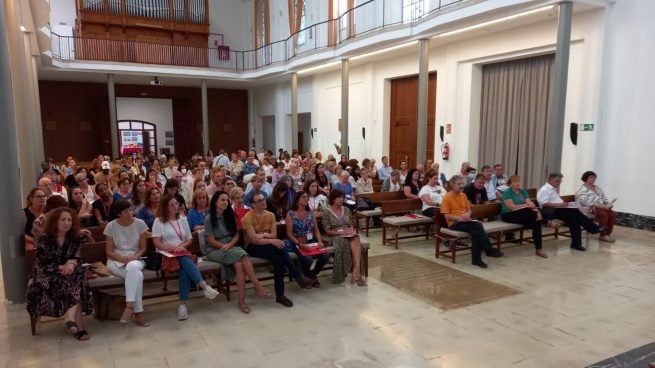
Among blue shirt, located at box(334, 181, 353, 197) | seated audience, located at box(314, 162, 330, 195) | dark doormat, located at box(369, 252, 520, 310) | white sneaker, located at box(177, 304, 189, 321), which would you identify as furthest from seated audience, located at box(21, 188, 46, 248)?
seated audience, located at box(314, 162, 330, 195)

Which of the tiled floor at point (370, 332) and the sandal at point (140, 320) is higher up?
the sandal at point (140, 320)

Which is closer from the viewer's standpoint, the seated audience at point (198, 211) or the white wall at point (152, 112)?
the seated audience at point (198, 211)

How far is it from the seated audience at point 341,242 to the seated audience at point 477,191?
3.14 m

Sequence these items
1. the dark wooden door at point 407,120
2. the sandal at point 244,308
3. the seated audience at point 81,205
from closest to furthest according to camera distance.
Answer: the sandal at point 244,308
the seated audience at point 81,205
the dark wooden door at point 407,120

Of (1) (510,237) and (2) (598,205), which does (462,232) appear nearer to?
(1) (510,237)

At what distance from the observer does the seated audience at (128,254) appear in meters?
4.61

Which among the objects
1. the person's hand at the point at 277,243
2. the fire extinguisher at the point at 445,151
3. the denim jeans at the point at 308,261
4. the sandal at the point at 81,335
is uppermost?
the fire extinguisher at the point at 445,151

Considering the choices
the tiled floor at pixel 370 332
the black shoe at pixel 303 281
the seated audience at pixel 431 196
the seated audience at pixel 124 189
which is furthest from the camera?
the seated audience at pixel 431 196

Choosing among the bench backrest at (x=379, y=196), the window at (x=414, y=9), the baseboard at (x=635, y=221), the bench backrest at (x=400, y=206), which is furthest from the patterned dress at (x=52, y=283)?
the window at (x=414, y=9)

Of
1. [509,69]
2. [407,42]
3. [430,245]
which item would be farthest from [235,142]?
[430,245]

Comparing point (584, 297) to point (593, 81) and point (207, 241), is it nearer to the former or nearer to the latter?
point (207, 241)

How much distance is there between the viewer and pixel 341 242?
585cm

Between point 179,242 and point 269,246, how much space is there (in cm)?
99

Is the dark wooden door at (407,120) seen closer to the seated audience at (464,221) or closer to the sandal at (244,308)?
the seated audience at (464,221)
